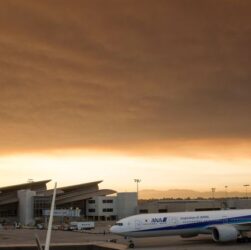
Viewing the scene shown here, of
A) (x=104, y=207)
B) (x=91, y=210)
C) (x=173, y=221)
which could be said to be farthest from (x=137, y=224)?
(x=91, y=210)

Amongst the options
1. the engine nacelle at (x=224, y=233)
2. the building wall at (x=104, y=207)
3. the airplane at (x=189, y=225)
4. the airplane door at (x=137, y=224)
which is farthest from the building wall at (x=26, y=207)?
the engine nacelle at (x=224, y=233)

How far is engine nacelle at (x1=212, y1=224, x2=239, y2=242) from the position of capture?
192ft

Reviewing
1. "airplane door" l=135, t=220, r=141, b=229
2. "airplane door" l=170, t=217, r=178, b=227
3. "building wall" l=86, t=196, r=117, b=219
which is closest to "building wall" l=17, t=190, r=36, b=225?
"building wall" l=86, t=196, r=117, b=219

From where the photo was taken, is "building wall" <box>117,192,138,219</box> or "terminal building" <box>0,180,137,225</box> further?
"terminal building" <box>0,180,137,225</box>

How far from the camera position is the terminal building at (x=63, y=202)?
154 metres

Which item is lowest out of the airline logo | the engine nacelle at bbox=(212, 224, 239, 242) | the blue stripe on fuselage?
the engine nacelle at bbox=(212, 224, 239, 242)

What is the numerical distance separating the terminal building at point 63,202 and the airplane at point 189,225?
283ft

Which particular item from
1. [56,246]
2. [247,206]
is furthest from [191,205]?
[56,246]

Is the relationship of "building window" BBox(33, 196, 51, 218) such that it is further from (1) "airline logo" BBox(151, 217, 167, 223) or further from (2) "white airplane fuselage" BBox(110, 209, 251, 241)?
(1) "airline logo" BBox(151, 217, 167, 223)

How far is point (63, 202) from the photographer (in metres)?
171

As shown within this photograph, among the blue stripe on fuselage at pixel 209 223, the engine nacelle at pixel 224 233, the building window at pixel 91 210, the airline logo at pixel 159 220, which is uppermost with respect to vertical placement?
the building window at pixel 91 210

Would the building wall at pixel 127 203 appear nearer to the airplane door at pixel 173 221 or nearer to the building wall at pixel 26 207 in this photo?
the building wall at pixel 26 207

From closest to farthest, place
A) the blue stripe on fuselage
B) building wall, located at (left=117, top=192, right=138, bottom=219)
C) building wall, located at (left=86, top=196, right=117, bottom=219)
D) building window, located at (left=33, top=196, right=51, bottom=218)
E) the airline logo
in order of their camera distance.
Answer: the airline logo < the blue stripe on fuselage < building wall, located at (left=117, top=192, right=138, bottom=219) < building window, located at (left=33, top=196, right=51, bottom=218) < building wall, located at (left=86, top=196, right=117, bottom=219)

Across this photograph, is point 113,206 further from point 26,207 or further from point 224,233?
point 224,233
